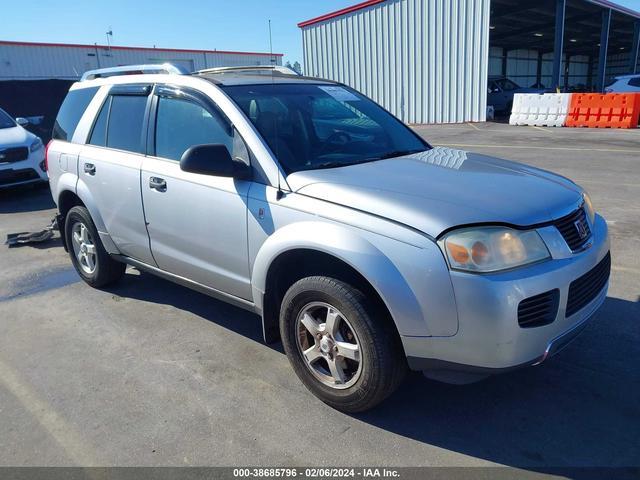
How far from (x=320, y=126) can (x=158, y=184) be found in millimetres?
1186

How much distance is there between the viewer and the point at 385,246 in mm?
2498

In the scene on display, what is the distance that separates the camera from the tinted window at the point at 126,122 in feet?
13.2

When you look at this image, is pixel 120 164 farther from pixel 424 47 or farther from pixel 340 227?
pixel 424 47

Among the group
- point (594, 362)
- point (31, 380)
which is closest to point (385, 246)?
point (594, 362)

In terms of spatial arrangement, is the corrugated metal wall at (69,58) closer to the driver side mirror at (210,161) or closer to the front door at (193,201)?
the front door at (193,201)

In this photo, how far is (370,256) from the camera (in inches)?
99.7

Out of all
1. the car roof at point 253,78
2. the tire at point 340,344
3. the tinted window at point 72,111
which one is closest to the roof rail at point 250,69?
the car roof at point 253,78

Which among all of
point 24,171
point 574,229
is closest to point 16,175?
point 24,171

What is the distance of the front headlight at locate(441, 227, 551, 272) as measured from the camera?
237 centimetres

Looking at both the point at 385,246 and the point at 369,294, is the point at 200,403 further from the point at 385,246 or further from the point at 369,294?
the point at 385,246

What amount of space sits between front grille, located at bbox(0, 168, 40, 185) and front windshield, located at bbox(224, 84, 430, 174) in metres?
7.30

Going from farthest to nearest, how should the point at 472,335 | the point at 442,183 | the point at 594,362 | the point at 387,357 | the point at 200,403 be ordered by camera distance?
1. the point at 594,362
2. the point at 200,403
3. the point at 442,183
4. the point at 387,357
5. the point at 472,335

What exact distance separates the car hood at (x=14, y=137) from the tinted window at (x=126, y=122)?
19.8ft

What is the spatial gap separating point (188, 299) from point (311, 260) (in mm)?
2019
